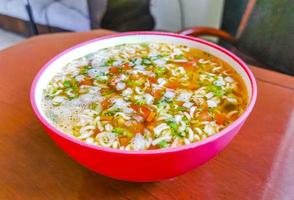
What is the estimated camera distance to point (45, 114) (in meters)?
0.70

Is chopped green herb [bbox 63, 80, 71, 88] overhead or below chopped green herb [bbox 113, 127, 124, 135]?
below

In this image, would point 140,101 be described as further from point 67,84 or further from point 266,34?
point 266,34

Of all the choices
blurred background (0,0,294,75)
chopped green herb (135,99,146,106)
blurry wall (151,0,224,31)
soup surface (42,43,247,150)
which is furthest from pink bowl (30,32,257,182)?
blurry wall (151,0,224,31)

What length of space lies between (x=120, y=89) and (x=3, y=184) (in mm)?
329

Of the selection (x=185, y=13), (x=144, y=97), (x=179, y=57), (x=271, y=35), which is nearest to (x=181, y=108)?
(x=144, y=97)

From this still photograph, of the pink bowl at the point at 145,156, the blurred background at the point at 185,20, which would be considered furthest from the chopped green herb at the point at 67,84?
the blurred background at the point at 185,20

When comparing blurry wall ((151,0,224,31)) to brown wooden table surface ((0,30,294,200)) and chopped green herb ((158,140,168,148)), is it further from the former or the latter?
chopped green herb ((158,140,168,148))

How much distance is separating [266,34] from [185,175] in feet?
3.61

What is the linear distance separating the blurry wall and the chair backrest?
108 centimetres

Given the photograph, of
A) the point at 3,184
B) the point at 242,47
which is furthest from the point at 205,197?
the point at 242,47

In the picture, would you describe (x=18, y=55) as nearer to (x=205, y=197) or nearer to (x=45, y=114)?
(x=45, y=114)

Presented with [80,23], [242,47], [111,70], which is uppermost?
[111,70]

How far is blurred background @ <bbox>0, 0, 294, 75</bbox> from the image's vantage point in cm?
154

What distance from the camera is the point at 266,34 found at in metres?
1.58
